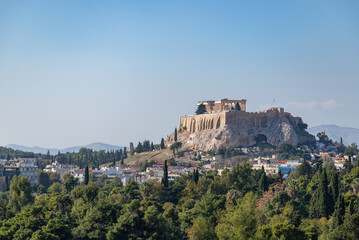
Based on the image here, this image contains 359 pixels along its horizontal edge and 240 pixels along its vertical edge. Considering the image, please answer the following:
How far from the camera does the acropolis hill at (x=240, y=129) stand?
145625 millimetres

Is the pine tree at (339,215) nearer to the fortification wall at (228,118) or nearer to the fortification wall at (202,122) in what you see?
the fortification wall at (228,118)

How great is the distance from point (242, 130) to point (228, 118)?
176 inches

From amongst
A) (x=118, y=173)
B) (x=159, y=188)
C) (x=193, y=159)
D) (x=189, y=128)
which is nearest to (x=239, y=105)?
(x=189, y=128)

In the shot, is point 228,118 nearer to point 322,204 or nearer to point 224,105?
point 224,105

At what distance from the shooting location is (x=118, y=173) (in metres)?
118

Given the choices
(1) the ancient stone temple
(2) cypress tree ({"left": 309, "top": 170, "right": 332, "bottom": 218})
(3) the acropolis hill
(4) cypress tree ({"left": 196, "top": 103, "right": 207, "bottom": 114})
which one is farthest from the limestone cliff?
(2) cypress tree ({"left": 309, "top": 170, "right": 332, "bottom": 218})

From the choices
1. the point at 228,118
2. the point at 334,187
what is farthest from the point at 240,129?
the point at 334,187

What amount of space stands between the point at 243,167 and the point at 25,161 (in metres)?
60.4

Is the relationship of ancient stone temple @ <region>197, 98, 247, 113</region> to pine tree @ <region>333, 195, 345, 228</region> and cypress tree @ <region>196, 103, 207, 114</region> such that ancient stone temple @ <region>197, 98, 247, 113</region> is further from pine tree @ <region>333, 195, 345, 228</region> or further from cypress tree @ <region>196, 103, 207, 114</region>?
pine tree @ <region>333, 195, 345, 228</region>

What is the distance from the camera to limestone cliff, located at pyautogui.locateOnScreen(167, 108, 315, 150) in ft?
477

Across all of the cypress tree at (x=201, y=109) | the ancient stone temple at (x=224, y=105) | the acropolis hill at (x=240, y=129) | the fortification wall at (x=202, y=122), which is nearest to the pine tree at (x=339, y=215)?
the acropolis hill at (x=240, y=129)

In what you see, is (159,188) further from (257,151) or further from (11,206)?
(257,151)

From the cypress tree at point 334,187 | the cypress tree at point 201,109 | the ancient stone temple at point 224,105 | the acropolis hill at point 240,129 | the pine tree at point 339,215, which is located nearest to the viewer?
the pine tree at point 339,215

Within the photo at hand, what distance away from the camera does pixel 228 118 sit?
14800cm
